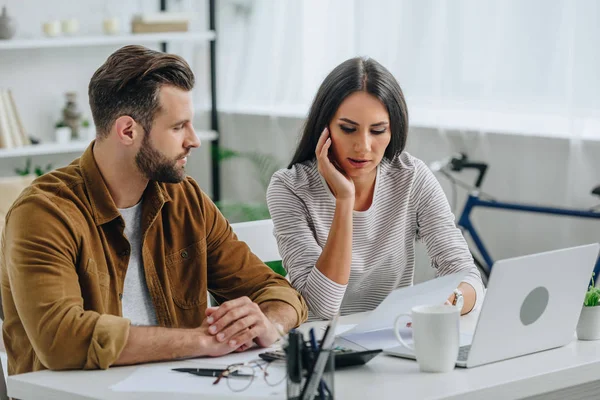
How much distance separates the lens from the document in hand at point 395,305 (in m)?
1.55

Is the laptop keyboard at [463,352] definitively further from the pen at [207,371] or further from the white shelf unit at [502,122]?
the white shelf unit at [502,122]

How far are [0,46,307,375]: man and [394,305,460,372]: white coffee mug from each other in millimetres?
306

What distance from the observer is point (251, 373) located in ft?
4.85

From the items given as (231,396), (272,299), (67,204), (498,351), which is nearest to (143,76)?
(67,204)

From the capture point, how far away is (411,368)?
150cm

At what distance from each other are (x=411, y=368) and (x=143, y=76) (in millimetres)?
739

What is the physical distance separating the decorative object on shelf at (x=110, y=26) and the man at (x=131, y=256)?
3067mm

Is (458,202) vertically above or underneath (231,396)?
underneath

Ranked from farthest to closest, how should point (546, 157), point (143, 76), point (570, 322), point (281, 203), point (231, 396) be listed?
1. point (546, 157)
2. point (281, 203)
3. point (143, 76)
4. point (570, 322)
5. point (231, 396)

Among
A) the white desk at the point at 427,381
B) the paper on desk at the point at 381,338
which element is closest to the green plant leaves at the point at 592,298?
the white desk at the point at 427,381

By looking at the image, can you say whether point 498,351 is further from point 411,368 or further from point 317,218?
point 317,218

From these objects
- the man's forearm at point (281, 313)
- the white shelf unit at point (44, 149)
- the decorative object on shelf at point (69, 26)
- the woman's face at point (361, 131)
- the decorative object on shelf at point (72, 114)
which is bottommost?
the white shelf unit at point (44, 149)

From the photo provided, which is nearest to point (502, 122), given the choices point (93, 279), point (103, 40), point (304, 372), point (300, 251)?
point (300, 251)

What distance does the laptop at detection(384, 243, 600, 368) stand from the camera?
148cm
